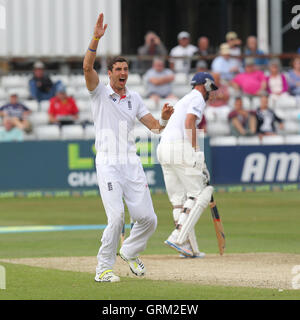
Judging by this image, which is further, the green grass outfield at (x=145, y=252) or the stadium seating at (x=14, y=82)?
the stadium seating at (x=14, y=82)

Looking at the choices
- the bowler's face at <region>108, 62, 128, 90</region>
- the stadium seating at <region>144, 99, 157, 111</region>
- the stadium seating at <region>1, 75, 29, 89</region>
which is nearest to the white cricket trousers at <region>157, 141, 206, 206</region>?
the bowler's face at <region>108, 62, 128, 90</region>

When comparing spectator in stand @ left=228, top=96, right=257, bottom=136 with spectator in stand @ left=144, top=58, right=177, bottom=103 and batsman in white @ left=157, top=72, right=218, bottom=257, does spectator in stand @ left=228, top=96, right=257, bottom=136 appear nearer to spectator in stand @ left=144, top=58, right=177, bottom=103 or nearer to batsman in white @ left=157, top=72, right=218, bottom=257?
spectator in stand @ left=144, top=58, right=177, bottom=103

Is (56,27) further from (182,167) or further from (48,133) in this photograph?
(182,167)

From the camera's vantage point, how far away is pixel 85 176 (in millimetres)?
20000

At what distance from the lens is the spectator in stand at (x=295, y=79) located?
22625 mm

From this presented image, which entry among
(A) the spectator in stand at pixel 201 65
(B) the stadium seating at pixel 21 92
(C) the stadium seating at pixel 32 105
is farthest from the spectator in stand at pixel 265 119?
(B) the stadium seating at pixel 21 92

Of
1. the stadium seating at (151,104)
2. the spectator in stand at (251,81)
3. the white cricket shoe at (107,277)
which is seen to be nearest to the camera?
the white cricket shoe at (107,277)

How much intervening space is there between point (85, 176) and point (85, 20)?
5.53 meters

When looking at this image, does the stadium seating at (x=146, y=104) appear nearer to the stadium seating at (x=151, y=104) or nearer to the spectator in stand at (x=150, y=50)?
the stadium seating at (x=151, y=104)

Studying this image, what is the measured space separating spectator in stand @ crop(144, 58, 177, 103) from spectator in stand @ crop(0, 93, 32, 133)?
3135 millimetres

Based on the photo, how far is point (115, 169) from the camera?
28.5ft

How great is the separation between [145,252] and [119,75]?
10.5 ft

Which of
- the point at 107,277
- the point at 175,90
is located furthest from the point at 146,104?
the point at 107,277
